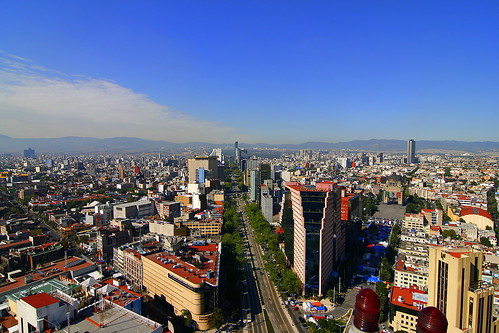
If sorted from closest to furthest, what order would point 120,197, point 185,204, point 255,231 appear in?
point 255,231
point 185,204
point 120,197

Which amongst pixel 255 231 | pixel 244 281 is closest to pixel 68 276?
pixel 244 281

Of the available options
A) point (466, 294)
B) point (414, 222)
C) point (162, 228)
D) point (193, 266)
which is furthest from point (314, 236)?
point (414, 222)

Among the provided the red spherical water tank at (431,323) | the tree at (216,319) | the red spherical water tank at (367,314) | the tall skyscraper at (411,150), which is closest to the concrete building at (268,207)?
the tree at (216,319)

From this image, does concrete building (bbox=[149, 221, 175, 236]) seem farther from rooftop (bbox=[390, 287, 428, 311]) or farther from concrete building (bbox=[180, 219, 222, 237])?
rooftop (bbox=[390, 287, 428, 311])

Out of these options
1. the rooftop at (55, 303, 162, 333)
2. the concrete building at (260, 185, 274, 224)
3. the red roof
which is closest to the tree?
the rooftop at (55, 303, 162, 333)

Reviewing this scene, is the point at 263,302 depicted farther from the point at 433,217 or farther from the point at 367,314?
the point at 433,217

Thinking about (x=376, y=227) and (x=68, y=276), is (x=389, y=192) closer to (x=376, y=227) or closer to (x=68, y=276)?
(x=376, y=227)
